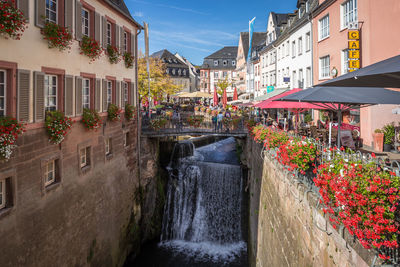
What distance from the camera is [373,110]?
537 inches

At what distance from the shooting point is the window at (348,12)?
14.9 metres

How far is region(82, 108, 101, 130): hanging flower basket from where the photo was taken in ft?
35.9

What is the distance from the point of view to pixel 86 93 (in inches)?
462

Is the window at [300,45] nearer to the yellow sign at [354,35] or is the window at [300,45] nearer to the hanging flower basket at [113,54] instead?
the yellow sign at [354,35]

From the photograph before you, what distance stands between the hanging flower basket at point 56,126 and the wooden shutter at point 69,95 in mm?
612

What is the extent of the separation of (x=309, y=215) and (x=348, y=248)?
1556 mm

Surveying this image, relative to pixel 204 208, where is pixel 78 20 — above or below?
above

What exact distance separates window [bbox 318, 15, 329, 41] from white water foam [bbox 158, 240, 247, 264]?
1340 centimetres

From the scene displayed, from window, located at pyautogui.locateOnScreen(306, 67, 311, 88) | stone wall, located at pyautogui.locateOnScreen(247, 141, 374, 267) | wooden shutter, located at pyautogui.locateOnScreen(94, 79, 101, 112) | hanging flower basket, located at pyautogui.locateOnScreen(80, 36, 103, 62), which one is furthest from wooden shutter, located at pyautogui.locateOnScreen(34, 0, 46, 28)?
window, located at pyautogui.locateOnScreen(306, 67, 311, 88)

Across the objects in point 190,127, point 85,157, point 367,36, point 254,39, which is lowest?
point 85,157

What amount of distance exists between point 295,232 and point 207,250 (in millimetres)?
11188

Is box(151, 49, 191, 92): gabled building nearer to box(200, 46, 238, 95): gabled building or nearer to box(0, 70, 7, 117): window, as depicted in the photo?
box(200, 46, 238, 95): gabled building

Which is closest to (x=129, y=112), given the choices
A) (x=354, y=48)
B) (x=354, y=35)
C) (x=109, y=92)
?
(x=109, y=92)

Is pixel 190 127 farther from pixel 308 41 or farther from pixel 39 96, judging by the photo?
pixel 308 41
